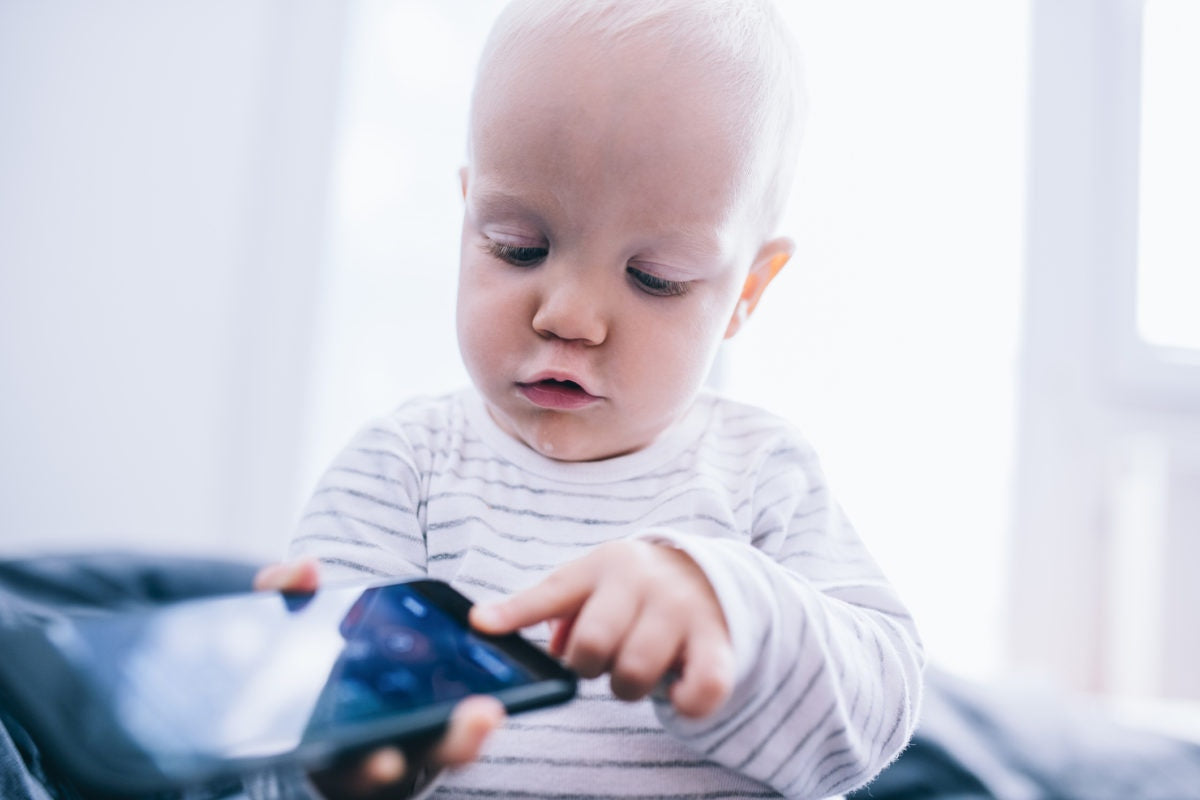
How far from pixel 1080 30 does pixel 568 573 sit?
70.7 inches

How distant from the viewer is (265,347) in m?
1.75

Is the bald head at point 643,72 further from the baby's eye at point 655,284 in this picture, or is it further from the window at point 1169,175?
the window at point 1169,175

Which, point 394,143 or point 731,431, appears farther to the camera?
point 394,143

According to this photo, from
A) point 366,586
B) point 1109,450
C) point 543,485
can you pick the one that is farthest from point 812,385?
point 366,586

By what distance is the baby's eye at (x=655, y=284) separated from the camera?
0.56 metres

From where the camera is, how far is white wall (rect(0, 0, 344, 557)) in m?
1.49

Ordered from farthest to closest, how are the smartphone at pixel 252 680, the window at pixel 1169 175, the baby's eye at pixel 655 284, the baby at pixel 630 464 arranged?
the window at pixel 1169 175 < the baby's eye at pixel 655 284 < the baby at pixel 630 464 < the smartphone at pixel 252 680

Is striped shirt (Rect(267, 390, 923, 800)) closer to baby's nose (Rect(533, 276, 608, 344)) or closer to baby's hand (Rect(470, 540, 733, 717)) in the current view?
baby's hand (Rect(470, 540, 733, 717))

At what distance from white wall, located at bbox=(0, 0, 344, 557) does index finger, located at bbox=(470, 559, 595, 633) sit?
1132 millimetres

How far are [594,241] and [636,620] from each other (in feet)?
0.73

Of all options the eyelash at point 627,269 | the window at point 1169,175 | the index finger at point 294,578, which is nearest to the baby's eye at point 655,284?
the eyelash at point 627,269

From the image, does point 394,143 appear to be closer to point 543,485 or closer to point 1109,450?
point 543,485

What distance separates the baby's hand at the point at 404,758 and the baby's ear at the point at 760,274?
1.16 feet

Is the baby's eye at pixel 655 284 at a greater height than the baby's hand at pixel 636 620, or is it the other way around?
the baby's eye at pixel 655 284
